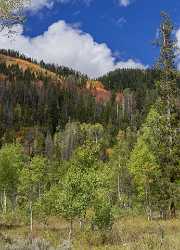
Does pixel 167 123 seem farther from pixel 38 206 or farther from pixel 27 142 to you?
pixel 27 142

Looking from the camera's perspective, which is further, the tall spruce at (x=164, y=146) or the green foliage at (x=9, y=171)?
the green foliage at (x=9, y=171)

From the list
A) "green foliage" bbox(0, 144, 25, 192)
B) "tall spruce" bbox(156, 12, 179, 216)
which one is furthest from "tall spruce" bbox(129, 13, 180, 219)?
"green foliage" bbox(0, 144, 25, 192)

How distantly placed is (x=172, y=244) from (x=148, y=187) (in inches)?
1303

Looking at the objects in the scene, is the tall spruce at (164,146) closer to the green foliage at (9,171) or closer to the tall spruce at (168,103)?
the tall spruce at (168,103)

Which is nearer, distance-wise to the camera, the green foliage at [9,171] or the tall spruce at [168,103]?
the tall spruce at [168,103]

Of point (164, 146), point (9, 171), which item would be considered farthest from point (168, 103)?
point (9, 171)

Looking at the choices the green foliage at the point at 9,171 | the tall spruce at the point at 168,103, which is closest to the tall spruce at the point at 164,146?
the tall spruce at the point at 168,103

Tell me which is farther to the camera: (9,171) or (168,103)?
(9,171)

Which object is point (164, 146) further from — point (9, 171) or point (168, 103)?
point (9, 171)

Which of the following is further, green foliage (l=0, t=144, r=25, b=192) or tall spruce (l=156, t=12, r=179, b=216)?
green foliage (l=0, t=144, r=25, b=192)

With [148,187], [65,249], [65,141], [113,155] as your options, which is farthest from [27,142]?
[65,249]

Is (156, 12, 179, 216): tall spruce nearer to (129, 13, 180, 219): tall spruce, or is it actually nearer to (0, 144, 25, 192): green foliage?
(129, 13, 180, 219): tall spruce

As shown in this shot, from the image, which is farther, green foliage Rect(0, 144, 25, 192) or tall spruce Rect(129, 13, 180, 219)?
green foliage Rect(0, 144, 25, 192)

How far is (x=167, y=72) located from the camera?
46.3m
